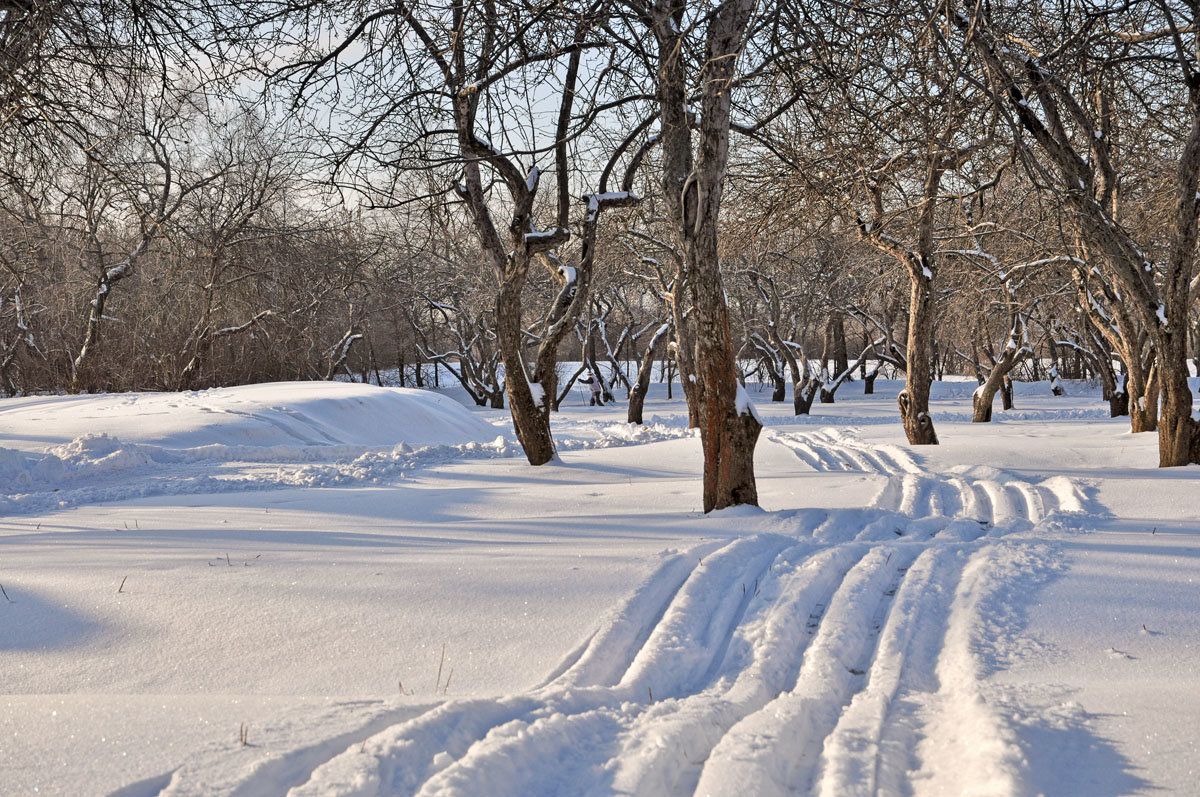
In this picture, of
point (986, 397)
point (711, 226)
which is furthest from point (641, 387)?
point (711, 226)

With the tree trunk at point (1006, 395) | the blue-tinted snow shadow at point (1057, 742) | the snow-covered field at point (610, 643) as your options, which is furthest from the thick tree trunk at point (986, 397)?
the blue-tinted snow shadow at point (1057, 742)

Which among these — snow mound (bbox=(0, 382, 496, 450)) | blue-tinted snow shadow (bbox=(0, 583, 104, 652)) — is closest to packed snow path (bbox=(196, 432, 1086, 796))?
blue-tinted snow shadow (bbox=(0, 583, 104, 652))

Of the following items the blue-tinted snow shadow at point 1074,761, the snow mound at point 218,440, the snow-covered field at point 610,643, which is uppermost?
the snow mound at point 218,440

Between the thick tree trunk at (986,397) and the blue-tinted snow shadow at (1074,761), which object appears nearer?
the blue-tinted snow shadow at (1074,761)

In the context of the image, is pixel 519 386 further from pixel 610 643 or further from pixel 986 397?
pixel 986 397

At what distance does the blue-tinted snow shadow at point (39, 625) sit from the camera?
3459mm

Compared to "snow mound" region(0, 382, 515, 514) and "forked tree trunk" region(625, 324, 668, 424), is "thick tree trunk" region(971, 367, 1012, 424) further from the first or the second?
"snow mound" region(0, 382, 515, 514)

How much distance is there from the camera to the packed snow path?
2.44m

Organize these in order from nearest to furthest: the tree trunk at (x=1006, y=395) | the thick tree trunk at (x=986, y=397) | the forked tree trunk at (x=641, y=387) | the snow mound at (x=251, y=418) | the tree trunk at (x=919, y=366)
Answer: the snow mound at (x=251, y=418), the tree trunk at (x=919, y=366), the thick tree trunk at (x=986, y=397), the forked tree trunk at (x=641, y=387), the tree trunk at (x=1006, y=395)

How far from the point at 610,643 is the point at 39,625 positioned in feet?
8.56

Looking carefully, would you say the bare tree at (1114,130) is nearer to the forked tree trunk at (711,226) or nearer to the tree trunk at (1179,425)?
the tree trunk at (1179,425)

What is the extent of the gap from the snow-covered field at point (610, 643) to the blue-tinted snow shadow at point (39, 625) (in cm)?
2

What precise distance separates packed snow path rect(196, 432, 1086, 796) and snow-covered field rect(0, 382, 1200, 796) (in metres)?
0.01

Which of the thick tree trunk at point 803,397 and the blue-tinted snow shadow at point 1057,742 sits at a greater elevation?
the thick tree trunk at point 803,397
